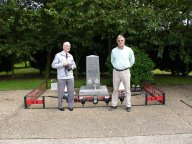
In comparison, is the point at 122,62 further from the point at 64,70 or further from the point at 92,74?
the point at 92,74

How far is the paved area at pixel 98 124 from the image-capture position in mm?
6527

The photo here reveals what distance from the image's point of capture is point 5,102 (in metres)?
11.0

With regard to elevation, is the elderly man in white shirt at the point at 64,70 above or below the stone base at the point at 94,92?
above

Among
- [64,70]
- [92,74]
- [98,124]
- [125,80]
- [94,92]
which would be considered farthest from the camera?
[92,74]

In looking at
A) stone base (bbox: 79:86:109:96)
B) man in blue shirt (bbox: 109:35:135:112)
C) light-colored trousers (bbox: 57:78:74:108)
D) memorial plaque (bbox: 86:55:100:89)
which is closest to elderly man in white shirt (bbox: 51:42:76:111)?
light-colored trousers (bbox: 57:78:74:108)

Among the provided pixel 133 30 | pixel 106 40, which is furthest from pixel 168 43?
pixel 106 40

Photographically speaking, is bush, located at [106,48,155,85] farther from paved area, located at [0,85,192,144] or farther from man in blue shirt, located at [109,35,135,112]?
man in blue shirt, located at [109,35,135,112]

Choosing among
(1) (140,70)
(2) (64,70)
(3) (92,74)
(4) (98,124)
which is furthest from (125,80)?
(1) (140,70)

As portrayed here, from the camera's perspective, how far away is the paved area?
21.4 ft

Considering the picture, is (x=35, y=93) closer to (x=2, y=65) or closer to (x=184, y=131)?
(x=184, y=131)

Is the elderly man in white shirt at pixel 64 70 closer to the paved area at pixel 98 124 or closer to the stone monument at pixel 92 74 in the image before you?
the paved area at pixel 98 124

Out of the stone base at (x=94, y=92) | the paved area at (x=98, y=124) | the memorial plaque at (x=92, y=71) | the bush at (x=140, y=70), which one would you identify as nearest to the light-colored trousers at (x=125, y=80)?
the paved area at (x=98, y=124)

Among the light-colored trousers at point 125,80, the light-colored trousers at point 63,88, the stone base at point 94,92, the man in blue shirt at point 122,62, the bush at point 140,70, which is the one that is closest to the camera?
the man in blue shirt at point 122,62

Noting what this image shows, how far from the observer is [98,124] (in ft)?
25.1
